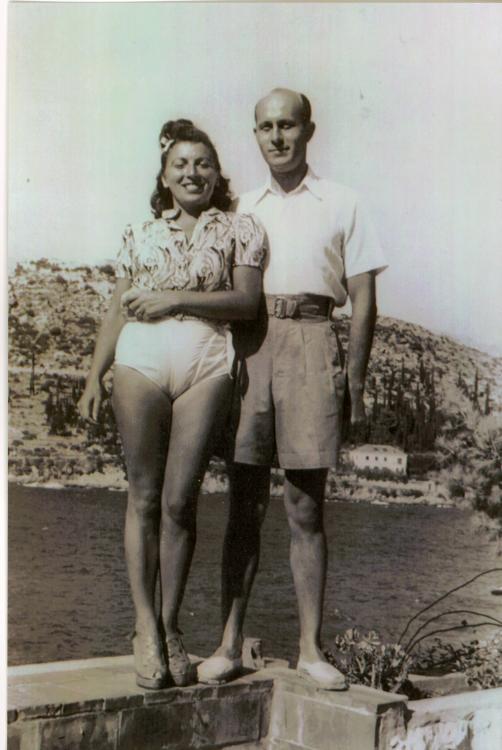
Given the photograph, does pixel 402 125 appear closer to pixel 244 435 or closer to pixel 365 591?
pixel 244 435

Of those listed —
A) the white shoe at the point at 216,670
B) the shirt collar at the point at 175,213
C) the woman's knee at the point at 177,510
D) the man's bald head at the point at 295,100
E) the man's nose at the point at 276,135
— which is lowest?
the white shoe at the point at 216,670

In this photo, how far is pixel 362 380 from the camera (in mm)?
5906

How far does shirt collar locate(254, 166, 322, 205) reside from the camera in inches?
229

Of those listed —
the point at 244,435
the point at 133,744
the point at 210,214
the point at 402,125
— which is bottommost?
the point at 133,744

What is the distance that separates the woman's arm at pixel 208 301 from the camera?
554 cm

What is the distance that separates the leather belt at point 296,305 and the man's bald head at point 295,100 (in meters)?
0.83

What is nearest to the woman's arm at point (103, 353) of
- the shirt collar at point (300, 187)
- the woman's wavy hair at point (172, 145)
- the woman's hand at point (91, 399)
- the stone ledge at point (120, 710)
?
the woman's hand at point (91, 399)

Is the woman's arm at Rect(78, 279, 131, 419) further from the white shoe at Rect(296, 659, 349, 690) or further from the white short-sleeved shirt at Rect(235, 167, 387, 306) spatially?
the white shoe at Rect(296, 659, 349, 690)

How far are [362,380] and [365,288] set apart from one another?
1.42 feet

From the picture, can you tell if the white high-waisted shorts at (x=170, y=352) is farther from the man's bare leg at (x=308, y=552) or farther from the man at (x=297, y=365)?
the man's bare leg at (x=308, y=552)

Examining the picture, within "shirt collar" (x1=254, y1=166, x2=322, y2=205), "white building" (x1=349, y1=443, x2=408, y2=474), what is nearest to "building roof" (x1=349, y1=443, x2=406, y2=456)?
"white building" (x1=349, y1=443, x2=408, y2=474)

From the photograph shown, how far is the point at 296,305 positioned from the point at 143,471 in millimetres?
1027

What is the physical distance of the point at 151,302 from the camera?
5559mm

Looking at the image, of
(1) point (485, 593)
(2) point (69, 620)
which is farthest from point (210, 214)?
(1) point (485, 593)
